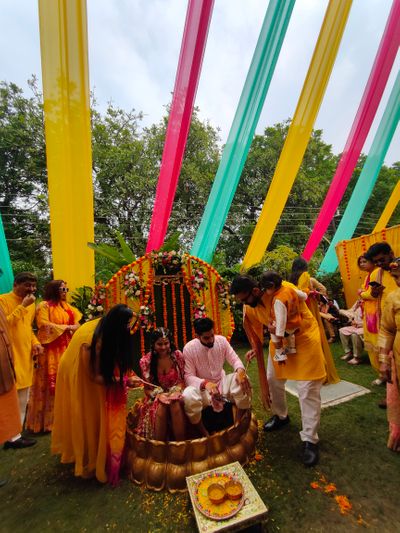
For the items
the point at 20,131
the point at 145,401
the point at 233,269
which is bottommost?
the point at 145,401

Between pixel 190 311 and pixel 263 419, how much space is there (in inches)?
83.5

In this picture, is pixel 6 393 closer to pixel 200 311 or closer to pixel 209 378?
pixel 209 378

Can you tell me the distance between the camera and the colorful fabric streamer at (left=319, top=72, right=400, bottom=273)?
730 centimetres

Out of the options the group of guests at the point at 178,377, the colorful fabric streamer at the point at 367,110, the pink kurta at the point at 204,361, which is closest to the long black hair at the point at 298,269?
the group of guests at the point at 178,377

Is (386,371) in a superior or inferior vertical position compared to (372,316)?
inferior

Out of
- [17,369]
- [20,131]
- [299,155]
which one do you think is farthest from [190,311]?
[20,131]

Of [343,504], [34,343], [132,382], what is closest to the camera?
[343,504]

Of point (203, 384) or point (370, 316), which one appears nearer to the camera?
point (203, 384)

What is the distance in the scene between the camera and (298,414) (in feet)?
9.98

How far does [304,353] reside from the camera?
7.72 ft

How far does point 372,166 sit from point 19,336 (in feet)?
32.4

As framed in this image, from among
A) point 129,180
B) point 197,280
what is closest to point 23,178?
point 129,180

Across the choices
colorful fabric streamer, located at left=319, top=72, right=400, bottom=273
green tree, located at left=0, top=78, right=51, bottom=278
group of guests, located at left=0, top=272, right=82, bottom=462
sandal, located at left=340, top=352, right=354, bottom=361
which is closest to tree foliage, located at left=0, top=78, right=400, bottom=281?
green tree, located at left=0, top=78, right=51, bottom=278

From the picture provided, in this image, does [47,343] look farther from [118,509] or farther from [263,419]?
[263,419]
